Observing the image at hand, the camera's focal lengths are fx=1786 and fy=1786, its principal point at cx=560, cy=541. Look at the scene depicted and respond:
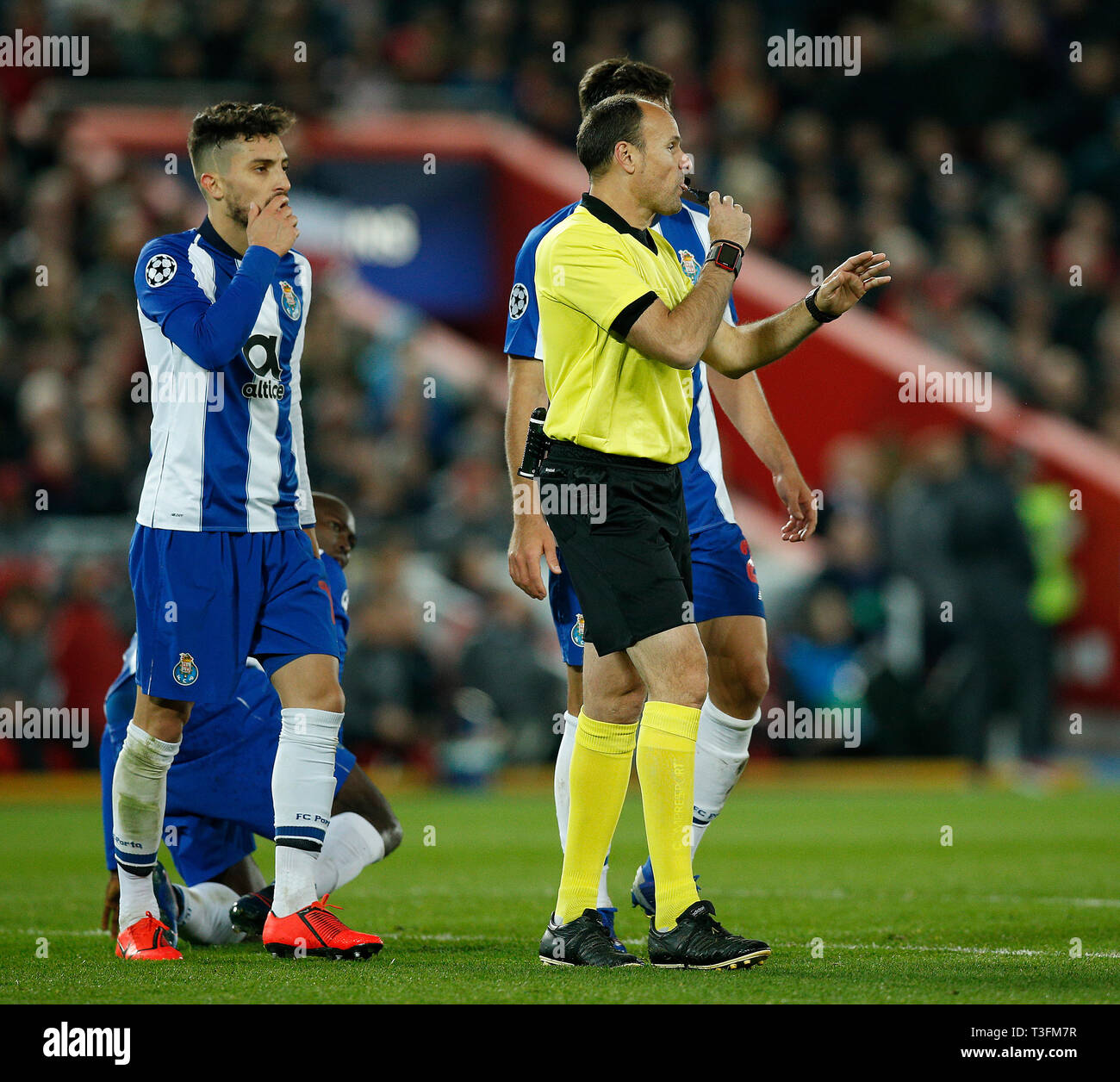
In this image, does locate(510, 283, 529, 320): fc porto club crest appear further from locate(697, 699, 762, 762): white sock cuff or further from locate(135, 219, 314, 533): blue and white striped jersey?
locate(697, 699, 762, 762): white sock cuff

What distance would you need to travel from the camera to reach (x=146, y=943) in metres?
5.21

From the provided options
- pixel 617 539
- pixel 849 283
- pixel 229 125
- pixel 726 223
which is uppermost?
pixel 229 125

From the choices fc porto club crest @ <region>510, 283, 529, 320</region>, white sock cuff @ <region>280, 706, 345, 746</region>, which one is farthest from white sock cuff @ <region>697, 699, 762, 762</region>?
fc porto club crest @ <region>510, 283, 529, 320</region>

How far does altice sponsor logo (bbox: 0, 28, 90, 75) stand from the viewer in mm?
15750

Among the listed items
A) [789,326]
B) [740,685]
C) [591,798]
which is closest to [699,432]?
[789,326]

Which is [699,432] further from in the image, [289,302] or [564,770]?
[289,302]

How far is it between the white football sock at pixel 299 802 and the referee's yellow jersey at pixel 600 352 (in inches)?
43.6

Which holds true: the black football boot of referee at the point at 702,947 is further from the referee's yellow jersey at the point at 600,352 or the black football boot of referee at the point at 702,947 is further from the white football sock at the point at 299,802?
the referee's yellow jersey at the point at 600,352

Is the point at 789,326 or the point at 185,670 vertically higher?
the point at 789,326

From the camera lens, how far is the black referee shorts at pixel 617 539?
4.76 meters

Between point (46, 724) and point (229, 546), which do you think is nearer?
point (229, 546)

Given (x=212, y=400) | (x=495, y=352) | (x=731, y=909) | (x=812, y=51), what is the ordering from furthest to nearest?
(x=812, y=51)
(x=495, y=352)
(x=731, y=909)
(x=212, y=400)

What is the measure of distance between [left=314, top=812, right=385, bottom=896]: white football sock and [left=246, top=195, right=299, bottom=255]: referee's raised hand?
184 cm
